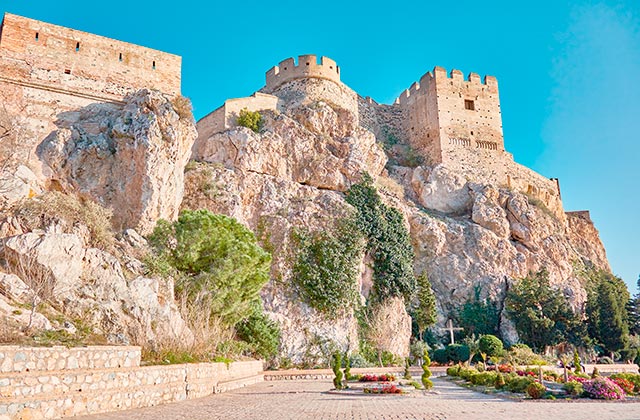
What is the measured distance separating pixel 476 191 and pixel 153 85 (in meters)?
26.9

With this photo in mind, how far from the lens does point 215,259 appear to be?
19.2 metres

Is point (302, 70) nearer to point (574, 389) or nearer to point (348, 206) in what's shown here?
point (348, 206)

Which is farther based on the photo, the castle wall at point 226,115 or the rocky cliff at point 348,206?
the castle wall at point 226,115

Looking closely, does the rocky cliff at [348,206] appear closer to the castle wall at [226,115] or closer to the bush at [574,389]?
the castle wall at [226,115]

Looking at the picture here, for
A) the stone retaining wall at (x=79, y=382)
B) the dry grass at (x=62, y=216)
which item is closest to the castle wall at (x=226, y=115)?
the dry grass at (x=62, y=216)

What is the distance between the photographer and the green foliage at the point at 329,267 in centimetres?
2662

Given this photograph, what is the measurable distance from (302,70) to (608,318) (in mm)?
28806

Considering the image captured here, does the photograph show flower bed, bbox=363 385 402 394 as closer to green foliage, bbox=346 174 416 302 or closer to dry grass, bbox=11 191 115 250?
dry grass, bbox=11 191 115 250

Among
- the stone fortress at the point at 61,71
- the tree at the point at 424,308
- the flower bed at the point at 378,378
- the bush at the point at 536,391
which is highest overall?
the stone fortress at the point at 61,71

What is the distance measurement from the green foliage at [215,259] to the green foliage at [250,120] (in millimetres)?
13881

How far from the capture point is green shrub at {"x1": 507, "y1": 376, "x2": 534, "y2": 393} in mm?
13556

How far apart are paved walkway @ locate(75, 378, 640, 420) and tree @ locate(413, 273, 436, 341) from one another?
18.1 metres

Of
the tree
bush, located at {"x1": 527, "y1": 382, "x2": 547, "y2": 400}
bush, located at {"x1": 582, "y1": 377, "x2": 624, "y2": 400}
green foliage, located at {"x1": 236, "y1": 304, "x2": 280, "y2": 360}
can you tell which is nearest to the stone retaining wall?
bush, located at {"x1": 527, "y1": 382, "x2": 547, "y2": 400}

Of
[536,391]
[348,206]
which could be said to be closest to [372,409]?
[536,391]
